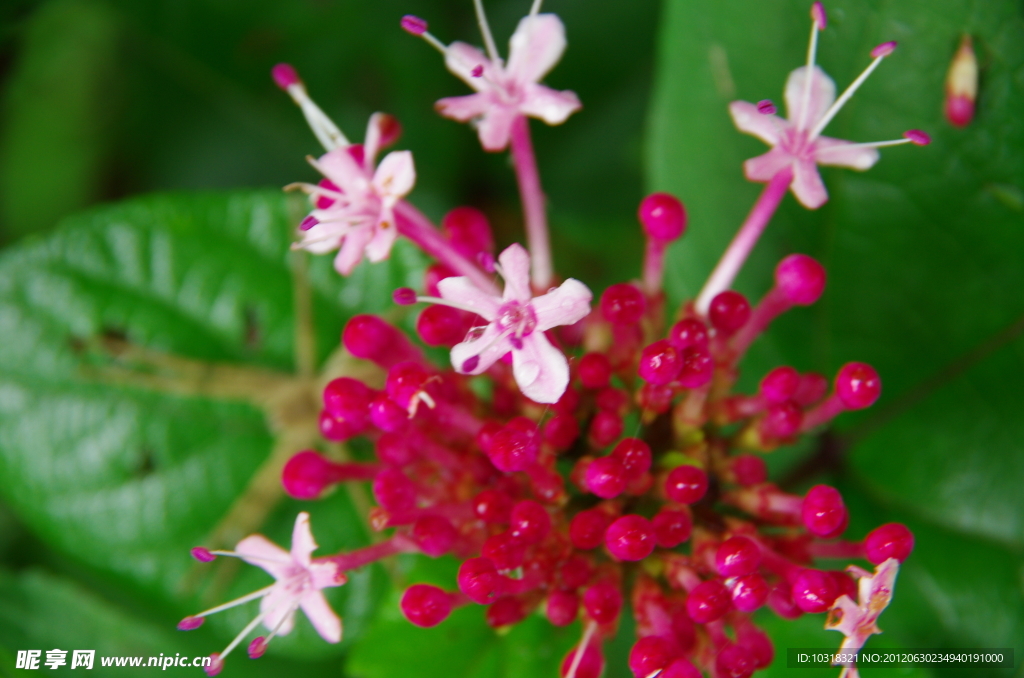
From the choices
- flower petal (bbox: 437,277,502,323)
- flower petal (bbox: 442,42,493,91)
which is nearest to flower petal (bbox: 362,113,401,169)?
flower petal (bbox: 442,42,493,91)

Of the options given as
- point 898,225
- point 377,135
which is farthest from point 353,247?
point 898,225

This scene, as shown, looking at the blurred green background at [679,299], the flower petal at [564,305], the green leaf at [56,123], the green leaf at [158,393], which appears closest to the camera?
the flower petal at [564,305]

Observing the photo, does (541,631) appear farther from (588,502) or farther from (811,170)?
(811,170)

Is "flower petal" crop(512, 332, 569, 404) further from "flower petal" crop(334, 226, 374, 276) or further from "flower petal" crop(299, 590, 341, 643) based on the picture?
"flower petal" crop(299, 590, 341, 643)

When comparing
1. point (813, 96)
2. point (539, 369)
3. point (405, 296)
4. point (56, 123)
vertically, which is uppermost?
point (56, 123)

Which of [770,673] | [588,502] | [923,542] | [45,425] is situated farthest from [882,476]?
[45,425]

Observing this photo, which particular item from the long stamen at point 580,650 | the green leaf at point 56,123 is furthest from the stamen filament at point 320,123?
the green leaf at point 56,123

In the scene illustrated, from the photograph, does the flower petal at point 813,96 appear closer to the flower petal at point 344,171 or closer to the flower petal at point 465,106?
the flower petal at point 465,106

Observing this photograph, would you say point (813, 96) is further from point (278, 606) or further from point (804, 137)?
point (278, 606)
